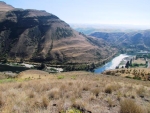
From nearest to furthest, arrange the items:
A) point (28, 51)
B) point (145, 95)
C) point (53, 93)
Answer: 1. point (53, 93)
2. point (145, 95)
3. point (28, 51)

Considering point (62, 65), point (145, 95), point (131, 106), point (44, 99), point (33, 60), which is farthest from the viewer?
point (33, 60)

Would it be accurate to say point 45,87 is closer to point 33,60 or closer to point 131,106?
point 131,106

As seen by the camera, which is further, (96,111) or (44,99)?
(44,99)

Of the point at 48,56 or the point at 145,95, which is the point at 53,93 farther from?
the point at 48,56

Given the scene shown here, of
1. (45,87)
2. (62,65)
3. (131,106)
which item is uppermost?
(131,106)

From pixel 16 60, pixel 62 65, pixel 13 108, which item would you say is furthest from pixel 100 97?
pixel 16 60

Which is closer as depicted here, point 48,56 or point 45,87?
point 45,87

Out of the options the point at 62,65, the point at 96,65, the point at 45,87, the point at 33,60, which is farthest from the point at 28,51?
the point at 45,87

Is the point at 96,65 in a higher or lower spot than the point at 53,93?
lower

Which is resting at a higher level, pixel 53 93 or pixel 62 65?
pixel 53 93
